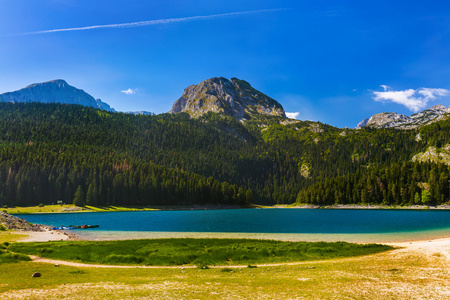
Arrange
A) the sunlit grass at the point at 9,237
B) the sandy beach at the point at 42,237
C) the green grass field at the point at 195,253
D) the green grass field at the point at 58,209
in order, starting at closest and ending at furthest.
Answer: the green grass field at the point at 195,253 < the sunlit grass at the point at 9,237 < the sandy beach at the point at 42,237 < the green grass field at the point at 58,209

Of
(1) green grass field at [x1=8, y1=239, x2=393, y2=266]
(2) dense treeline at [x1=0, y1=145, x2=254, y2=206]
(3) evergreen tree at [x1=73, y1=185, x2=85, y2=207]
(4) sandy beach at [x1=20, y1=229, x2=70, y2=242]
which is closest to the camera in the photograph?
(1) green grass field at [x1=8, y1=239, x2=393, y2=266]

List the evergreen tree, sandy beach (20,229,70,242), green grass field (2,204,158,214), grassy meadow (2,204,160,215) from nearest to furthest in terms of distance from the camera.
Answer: sandy beach (20,229,70,242), green grass field (2,204,158,214), grassy meadow (2,204,160,215), the evergreen tree

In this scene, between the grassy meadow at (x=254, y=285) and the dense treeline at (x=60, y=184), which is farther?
the dense treeline at (x=60, y=184)

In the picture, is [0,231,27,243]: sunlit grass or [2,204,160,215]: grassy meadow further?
[2,204,160,215]: grassy meadow

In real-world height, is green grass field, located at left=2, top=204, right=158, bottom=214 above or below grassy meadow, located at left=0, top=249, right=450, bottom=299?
below

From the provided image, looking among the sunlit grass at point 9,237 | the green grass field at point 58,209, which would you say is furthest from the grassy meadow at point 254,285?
the green grass field at point 58,209

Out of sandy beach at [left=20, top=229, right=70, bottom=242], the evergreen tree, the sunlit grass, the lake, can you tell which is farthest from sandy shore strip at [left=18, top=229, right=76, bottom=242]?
the evergreen tree

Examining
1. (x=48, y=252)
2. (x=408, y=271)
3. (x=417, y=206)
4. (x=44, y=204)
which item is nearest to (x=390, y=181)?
(x=417, y=206)

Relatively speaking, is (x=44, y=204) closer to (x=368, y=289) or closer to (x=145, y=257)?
(x=145, y=257)

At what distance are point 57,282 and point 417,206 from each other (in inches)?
8027

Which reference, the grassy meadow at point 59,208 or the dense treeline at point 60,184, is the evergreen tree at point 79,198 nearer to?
the dense treeline at point 60,184

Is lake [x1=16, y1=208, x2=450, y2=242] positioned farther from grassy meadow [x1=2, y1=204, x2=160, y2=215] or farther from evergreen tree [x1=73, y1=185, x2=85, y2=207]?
evergreen tree [x1=73, y1=185, x2=85, y2=207]

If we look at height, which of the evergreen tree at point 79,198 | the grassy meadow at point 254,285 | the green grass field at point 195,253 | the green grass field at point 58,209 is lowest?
the green grass field at point 58,209

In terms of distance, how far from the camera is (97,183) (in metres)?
188
